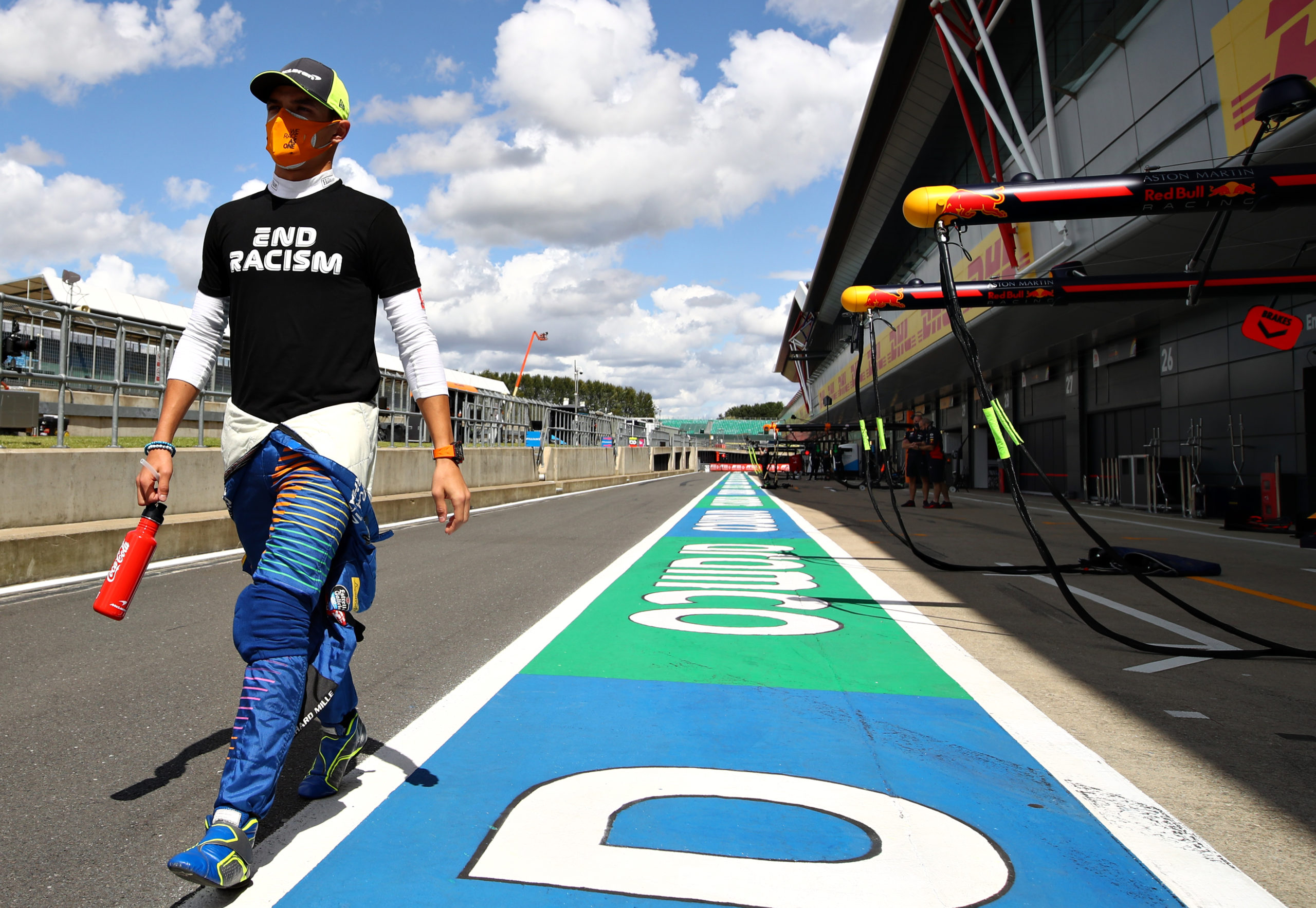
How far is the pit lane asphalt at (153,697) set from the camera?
86.4 inches

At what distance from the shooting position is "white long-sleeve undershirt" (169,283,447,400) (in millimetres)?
2521

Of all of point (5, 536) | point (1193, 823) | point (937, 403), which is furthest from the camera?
point (937, 403)

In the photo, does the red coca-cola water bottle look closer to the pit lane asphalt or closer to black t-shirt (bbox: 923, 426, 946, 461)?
the pit lane asphalt

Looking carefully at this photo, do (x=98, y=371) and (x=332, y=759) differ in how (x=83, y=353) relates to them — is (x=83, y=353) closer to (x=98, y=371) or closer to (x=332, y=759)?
(x=98, y=371)

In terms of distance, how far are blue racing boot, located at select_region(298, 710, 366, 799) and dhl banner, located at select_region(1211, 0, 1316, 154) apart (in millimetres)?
10377

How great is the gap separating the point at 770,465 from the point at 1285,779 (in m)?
34.3

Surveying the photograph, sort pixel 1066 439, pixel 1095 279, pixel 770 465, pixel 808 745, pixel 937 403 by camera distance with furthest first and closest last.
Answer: pixel 937 403, pixel 770 465, pixel 1066 439, pixel 1095 279, pixel 808 745

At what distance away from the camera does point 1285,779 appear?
9.36ft

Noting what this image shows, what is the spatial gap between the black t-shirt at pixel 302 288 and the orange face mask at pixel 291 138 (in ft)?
0.36

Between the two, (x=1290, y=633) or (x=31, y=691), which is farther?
(x=1290, y=633)

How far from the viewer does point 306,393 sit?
2336 millimetres

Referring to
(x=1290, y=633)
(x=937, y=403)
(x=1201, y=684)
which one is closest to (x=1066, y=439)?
(x=937, y=403)

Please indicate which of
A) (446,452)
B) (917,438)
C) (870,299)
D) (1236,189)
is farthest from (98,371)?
(917,438)

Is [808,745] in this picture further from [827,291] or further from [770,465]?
[827,291]
